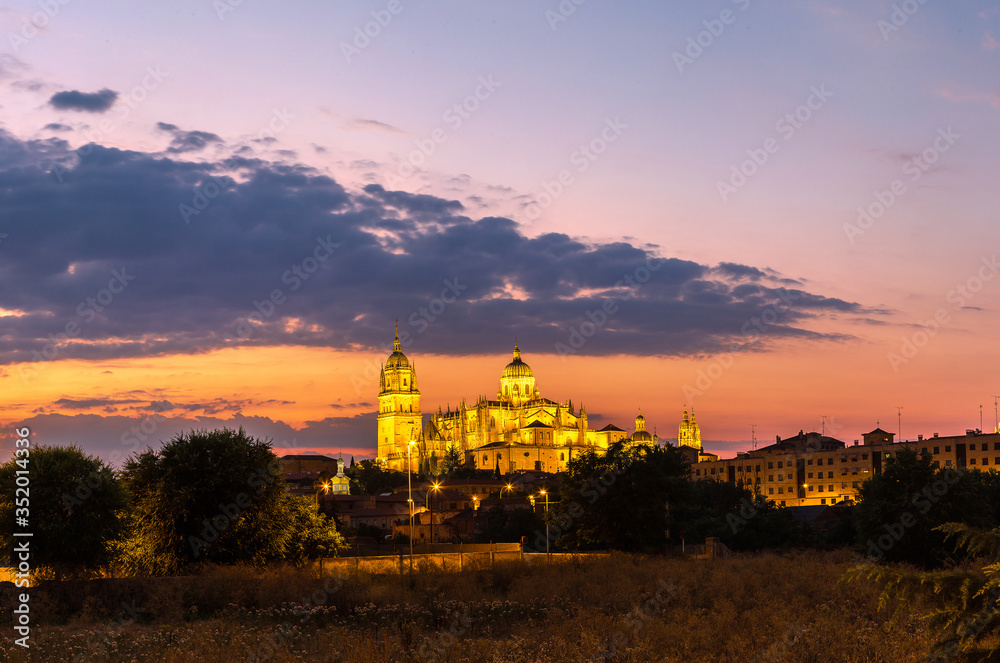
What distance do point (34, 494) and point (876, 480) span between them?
45.0 meters

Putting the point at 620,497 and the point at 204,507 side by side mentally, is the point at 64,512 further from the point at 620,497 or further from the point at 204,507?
the point at 620,497

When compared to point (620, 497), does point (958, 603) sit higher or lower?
higher

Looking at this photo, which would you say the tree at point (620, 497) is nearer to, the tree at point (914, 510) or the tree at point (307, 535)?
the tree at point (914, 510)

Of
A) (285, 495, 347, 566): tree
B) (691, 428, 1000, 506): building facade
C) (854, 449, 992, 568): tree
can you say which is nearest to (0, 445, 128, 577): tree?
(285, 495, 347, 566): tree

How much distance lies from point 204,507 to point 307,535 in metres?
4.90

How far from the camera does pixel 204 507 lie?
136 ft

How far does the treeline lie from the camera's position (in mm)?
37375

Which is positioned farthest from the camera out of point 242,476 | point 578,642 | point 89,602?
point 242,476

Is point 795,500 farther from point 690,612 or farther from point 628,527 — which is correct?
point 690,612

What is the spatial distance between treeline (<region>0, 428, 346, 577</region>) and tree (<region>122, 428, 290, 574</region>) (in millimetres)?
43

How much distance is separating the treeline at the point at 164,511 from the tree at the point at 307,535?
0.20 feet

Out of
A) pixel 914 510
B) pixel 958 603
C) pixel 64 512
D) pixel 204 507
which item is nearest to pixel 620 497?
pixel 914 510

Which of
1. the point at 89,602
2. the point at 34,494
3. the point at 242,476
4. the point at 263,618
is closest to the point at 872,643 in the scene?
the point at 263,618

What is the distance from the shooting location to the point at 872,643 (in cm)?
2261
